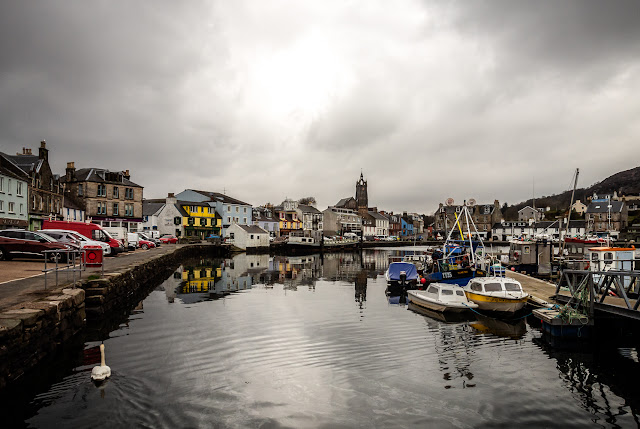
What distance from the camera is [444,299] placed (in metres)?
24.3

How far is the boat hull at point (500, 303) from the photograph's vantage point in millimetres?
21844

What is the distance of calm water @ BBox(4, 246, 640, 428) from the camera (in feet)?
33.8

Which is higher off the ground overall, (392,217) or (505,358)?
(392,217)

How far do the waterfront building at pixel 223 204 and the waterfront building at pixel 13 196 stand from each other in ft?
162

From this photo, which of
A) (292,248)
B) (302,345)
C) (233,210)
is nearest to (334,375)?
(302,345)

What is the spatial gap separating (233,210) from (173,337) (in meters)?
85.9

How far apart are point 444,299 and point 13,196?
47.0m

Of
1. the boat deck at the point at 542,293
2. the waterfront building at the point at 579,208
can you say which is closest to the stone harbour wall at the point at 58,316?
the boat deck at the point at 542,293

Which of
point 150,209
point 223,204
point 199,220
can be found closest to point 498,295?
point 199,220

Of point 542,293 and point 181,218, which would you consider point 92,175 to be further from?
point 542,293

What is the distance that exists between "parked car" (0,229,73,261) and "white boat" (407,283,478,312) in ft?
78.4

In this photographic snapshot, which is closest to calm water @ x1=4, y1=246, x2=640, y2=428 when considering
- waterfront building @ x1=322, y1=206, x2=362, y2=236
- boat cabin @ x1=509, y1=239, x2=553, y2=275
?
boat cabin @ x1=509, y1=239, x2=553, y2=275

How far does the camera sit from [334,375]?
13258 mm

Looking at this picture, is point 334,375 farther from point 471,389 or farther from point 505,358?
point 505,358
